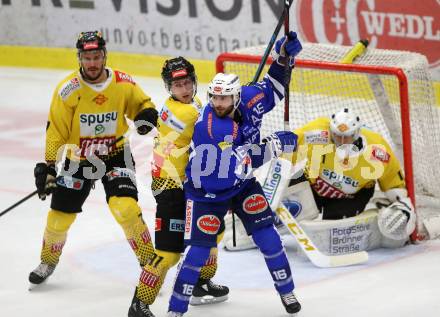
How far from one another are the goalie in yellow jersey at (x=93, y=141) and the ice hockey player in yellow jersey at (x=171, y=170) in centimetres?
36

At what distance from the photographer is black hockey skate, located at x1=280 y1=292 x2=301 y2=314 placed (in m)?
5.04

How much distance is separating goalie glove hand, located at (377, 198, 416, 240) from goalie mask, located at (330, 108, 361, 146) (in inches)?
16.7

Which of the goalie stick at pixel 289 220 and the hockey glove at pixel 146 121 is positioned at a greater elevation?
the hockey glove at pixel 146 121

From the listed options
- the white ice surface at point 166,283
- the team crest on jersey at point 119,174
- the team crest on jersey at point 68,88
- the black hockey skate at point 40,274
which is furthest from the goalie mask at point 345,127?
the black hockey skate at point 40,274

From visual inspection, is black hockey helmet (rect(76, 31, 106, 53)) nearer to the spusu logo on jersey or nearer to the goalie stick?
the goalie stick

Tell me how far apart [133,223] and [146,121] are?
1.63ft

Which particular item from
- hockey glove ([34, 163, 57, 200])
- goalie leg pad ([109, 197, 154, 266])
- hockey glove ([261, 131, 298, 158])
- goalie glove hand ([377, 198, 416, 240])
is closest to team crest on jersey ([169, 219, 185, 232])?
goalie leg pad ([109, 197, 154, 266])

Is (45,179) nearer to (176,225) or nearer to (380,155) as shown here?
(176,225)

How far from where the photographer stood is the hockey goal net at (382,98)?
6.18 m

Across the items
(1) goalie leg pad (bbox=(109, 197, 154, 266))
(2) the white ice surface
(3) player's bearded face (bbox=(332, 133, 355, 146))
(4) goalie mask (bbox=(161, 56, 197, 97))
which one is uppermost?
(4) goalie mask (bbox=(161, 56, 197, 97))

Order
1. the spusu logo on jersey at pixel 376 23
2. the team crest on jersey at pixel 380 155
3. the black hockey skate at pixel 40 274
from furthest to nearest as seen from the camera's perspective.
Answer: the spusu logo on jersey at pixel 376 23 < the team crest on jersey at pixel 380 155 < the black hockey skate at pixel 40 274

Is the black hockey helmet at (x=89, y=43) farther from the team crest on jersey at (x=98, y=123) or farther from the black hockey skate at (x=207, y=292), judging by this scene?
the black hockey skate at (x=207, y=292)

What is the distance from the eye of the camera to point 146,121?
212 inches

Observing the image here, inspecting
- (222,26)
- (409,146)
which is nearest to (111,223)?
(409,146)
